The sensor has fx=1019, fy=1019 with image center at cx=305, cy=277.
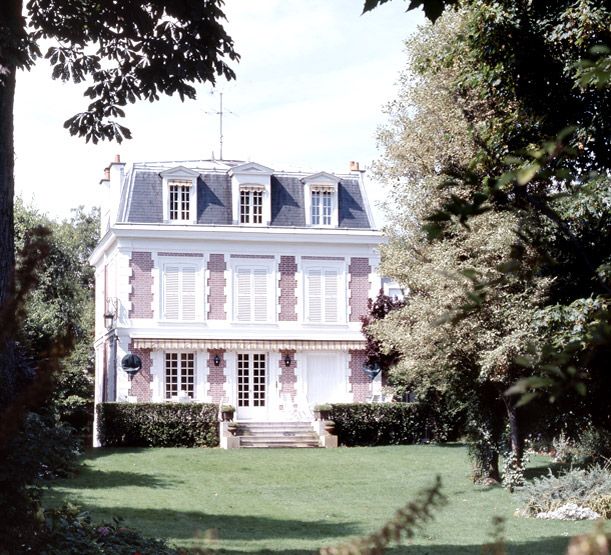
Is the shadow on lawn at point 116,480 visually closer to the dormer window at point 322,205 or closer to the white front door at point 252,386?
→ the white front door at point 252,386

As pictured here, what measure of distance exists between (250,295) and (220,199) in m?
3.42

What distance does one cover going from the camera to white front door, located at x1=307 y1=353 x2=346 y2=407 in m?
32.8

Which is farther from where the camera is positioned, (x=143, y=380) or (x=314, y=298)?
(x=314, y=298)

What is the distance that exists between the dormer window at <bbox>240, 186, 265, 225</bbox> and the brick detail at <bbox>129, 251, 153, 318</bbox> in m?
3.54

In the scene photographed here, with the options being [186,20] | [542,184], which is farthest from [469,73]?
[186,20]

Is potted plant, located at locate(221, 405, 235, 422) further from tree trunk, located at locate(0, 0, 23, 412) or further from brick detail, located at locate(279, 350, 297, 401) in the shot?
tree trunk, located at locate(0, 0, 23, 412)

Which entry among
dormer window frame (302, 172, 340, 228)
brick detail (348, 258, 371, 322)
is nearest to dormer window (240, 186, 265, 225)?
dormer window frame (302, 172, 340, 228)

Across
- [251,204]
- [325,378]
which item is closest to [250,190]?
[251,204]

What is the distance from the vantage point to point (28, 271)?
283 cm

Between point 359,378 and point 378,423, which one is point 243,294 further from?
point 378,423

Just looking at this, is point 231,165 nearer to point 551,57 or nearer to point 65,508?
point 551,57

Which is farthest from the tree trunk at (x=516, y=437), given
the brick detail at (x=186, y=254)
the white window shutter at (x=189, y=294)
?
the brick detail at (x=186, y=254)

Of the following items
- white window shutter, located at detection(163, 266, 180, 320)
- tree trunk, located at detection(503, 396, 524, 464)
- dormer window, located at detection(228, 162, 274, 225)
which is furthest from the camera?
dormer window, located at detection(228, 162, 274, 225)

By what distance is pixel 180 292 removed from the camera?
32469 mm
